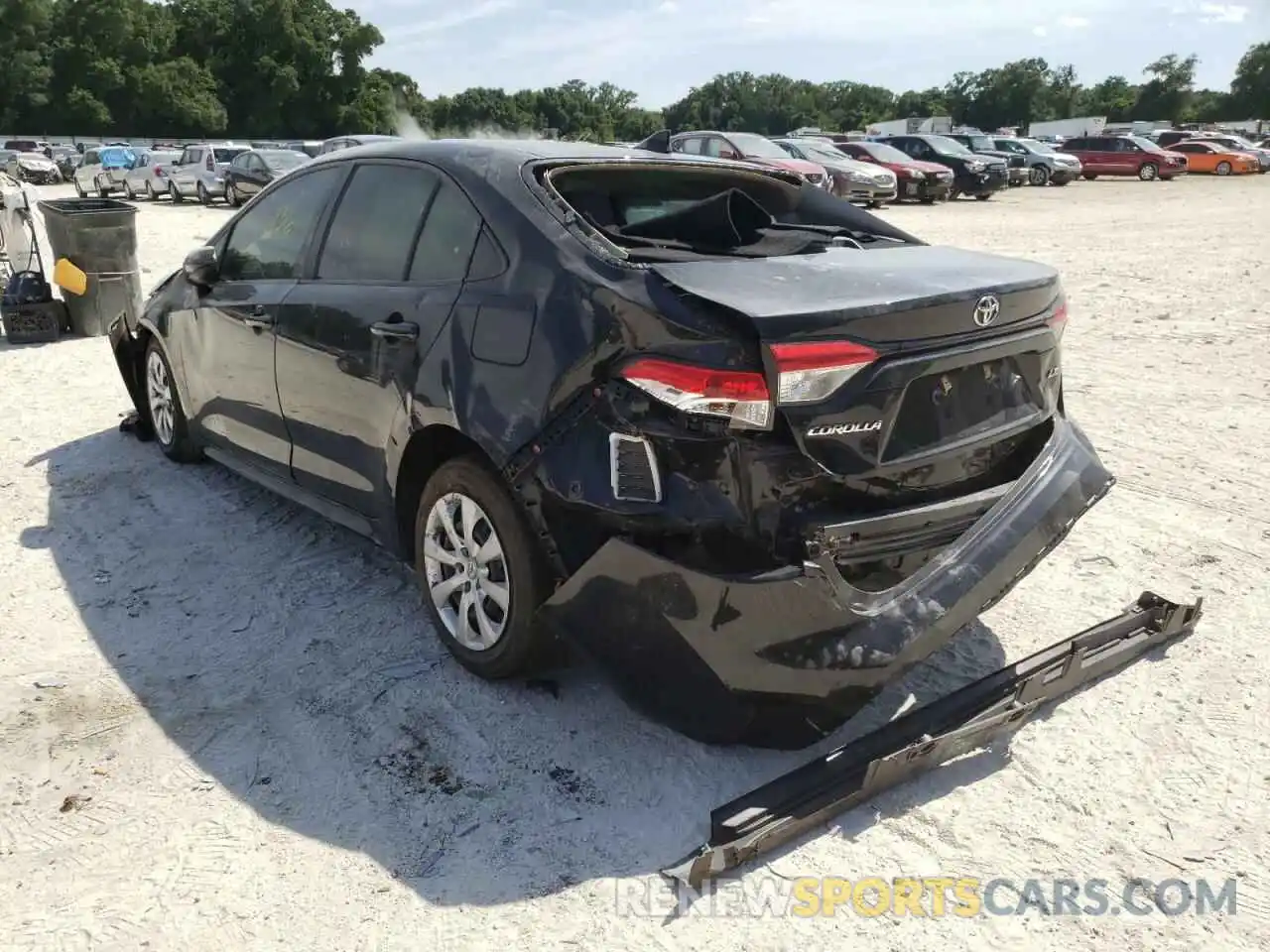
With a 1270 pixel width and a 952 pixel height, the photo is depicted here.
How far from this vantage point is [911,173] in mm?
25500

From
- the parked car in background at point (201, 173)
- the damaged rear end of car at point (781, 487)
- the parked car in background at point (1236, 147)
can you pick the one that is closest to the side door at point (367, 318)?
the damaged rear end of car at point (781, 487)

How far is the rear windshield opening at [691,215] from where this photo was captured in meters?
3.59

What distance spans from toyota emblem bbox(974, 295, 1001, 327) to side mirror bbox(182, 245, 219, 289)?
3.51 m

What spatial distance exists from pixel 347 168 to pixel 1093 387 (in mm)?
5249

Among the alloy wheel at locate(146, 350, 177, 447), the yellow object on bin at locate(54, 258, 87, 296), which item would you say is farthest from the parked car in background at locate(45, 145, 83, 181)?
the alloy wheel at locate(146, 350, 177, 447)

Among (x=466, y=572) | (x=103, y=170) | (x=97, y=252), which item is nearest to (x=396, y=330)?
(x=466, y=572)

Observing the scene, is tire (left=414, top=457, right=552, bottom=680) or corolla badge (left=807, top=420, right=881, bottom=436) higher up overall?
corolla badge (left=807, top=420, right=881, bottom=436)

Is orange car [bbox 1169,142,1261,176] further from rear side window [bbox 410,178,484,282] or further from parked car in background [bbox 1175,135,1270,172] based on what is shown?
rear side window [bbox 410,178,484,282]

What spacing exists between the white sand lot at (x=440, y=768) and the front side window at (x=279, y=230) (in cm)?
120

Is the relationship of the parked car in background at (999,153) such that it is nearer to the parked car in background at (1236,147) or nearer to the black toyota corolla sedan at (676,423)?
the parked car in background at (1236,147)

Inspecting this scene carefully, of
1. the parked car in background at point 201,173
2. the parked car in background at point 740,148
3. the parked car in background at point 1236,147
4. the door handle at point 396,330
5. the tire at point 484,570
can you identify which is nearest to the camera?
the tire at point 484,570

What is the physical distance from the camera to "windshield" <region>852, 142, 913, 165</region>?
85.9ft

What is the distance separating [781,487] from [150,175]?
29.0 m

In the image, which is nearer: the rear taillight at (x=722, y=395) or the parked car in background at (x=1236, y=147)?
the rear taillight at (x=722, y=395)
